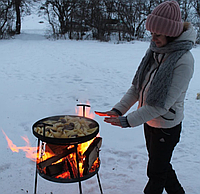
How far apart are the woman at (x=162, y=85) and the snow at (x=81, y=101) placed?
0.87 meters

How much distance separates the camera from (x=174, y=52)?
1891 mm

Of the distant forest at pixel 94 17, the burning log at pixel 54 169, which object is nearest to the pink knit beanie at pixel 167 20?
the burning log at pixel 54 169

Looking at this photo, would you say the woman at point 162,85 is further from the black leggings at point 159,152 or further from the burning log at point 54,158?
the burning log at point 54,158

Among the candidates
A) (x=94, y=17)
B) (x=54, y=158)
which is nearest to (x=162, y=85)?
(x=54, y=158)

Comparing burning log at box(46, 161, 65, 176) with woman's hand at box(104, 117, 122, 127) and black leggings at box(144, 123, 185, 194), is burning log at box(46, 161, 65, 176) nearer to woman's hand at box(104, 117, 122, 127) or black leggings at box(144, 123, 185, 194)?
woman's hand at box(104, 117, 122, 127)

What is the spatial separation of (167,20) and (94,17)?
1591 cm

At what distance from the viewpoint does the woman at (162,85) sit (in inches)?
73.1

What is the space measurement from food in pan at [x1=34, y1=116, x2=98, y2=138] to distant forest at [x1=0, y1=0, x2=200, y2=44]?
1410 cm

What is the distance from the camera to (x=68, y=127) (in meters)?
2.26

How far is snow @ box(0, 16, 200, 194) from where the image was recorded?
2.94 metres

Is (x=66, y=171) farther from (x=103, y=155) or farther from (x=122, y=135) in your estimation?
(x=122, y=135)

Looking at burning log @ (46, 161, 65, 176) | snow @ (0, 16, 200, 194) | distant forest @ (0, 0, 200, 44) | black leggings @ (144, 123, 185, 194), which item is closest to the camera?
black leggings @ (144, 123, 185, 194)

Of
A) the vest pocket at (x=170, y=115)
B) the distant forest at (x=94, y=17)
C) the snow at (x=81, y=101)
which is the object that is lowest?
the snow at (x=81, y=101)

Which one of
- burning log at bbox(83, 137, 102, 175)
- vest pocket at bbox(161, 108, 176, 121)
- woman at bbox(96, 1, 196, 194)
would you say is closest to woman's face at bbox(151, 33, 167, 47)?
woman at bbox(96, 1, 196, 194)
